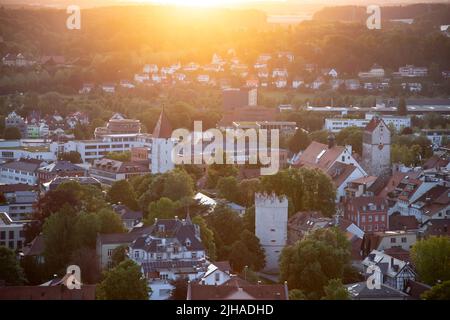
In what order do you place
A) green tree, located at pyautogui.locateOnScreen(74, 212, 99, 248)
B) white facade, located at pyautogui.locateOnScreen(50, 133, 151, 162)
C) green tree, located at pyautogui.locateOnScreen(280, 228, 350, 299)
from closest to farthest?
green tree, located at pyautogui.locateOnScreen(280, 228, 350, 299) → green tree, located at pyautogui.locateOnScreen(74, 212, 99, 248) → white facade, located at pyautogui.locateOnScreen(50, 133, 151, 162)

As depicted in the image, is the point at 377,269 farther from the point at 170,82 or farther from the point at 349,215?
the point at 170,82

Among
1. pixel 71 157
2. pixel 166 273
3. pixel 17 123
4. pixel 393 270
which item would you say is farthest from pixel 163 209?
pixel 17 123

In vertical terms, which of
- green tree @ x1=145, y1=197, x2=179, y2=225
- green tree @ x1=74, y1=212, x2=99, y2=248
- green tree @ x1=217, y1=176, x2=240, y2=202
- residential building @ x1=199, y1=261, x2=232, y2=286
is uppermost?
green tree @ x1=217, y1=176, x2=240, y2=202

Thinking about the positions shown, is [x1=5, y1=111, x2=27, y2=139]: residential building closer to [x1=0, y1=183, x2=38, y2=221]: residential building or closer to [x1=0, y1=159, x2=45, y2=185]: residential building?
[x1=0, y1=159, x2=45, y2=185]: residential building

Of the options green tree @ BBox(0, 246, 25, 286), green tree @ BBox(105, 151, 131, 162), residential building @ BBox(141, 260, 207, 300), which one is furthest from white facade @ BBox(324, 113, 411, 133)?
green tree @ BBox(0, 246, 25, 286)

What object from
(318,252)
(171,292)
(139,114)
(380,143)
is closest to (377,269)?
(318,252)

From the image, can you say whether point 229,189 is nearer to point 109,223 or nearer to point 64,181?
point 64,181
